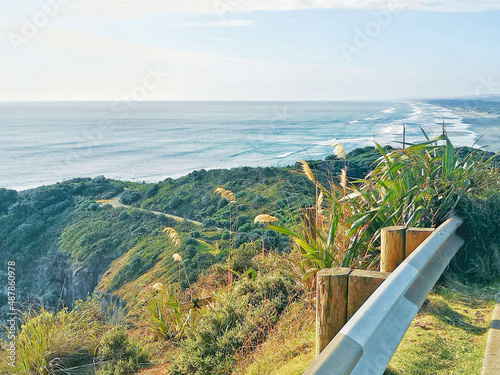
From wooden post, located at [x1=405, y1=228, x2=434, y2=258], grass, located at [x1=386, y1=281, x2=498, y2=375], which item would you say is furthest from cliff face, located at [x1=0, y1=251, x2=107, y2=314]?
wooden post, located at [x1=405, y1=228, x2=434, y2=258]

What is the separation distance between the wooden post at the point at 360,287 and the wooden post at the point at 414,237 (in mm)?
1180

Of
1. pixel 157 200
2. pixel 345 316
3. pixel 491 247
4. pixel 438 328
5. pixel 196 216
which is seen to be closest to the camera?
pixel 345 316

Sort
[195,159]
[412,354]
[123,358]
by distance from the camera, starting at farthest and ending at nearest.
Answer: [195,159]
[123,358]
[412,354]

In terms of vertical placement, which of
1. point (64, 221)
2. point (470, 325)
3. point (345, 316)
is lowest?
point (64, 221)

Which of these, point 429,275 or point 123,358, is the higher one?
point 429,275

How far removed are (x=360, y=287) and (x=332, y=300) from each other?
173mm

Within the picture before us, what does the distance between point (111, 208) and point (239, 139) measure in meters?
56.6

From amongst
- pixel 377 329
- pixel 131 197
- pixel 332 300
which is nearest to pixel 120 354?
pixel 332 300

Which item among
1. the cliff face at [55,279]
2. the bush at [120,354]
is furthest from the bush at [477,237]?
the cliff face at [55,279]

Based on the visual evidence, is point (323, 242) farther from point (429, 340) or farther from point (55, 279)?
point (55, 279)

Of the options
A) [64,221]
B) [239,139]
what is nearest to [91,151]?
[239,139]

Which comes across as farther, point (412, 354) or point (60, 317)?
point (60, 317)

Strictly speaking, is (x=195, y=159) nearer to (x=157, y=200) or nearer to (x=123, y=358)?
(x=157, y=200)

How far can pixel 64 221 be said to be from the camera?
1421 inches
